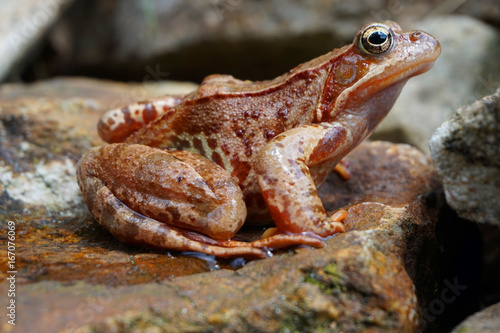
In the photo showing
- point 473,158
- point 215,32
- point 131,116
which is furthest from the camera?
point 215,32

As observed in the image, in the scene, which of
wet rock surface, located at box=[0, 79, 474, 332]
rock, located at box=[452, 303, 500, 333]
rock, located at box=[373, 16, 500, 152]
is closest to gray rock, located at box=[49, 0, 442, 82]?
rock, located at box=[373, 16, 500, 152]

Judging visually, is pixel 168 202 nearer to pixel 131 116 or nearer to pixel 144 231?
pixel 144 231

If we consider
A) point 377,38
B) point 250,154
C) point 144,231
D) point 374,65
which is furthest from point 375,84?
point 144,231

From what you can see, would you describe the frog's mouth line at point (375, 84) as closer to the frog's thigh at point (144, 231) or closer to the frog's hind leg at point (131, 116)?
the frog's thigh at point (144, 231)

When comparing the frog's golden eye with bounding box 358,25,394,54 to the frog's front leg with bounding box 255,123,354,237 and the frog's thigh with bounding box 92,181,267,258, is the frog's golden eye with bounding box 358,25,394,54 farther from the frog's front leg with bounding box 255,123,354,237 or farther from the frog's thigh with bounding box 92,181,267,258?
the frog's thigh with bounding box 92,181,267,258

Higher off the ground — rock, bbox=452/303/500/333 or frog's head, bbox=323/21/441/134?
frog's head, bbox=323/21/441/134
